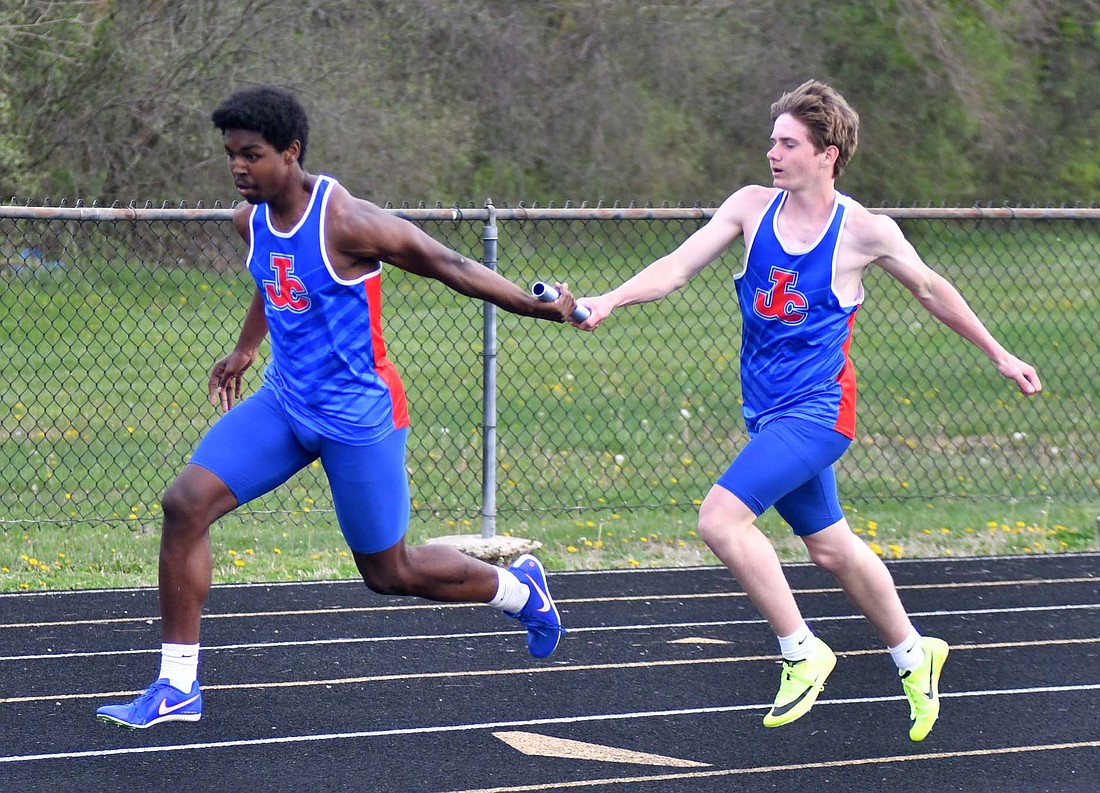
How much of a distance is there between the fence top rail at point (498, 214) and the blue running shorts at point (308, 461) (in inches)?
87.0

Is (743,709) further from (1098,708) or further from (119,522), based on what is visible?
(119,522)

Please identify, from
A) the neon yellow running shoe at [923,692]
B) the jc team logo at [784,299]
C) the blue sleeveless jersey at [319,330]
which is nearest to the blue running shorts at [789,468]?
the jc team logo at [784,299]

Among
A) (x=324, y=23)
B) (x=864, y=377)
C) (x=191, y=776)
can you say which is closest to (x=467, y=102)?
(x=324, y=23)

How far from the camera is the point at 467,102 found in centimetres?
1642

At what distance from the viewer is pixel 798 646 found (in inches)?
175

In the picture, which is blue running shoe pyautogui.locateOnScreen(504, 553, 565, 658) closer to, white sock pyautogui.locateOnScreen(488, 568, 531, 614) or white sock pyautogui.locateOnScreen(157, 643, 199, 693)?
white sock pyautogui.locateOnScreen(488, 568, 531, 614)

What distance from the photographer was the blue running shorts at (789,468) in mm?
4355

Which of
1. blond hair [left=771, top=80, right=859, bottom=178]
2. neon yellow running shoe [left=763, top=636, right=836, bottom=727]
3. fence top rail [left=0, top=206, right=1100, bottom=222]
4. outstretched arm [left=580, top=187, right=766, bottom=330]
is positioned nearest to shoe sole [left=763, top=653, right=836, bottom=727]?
neon yellow running shoe [left=763, top=636, right=836, bottom=727]

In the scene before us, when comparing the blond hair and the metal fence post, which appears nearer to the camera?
the blond hair

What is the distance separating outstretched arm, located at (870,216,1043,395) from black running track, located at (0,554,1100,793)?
4.27 feet

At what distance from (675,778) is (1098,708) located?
1828 millimetres

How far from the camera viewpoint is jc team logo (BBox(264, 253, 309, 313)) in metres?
4.26

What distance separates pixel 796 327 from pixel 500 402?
7.32 m

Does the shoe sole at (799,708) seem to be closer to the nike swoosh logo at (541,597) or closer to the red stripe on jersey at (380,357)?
the nike swoosh logo at (541,597)
